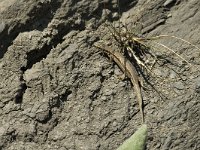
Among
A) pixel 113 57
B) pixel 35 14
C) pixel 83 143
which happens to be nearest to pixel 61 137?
pixel 83 143

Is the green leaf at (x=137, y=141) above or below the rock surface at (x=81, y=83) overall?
below

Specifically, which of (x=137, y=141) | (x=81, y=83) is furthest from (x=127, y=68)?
(x=137, y=141)

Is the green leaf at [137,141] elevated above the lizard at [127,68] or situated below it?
below

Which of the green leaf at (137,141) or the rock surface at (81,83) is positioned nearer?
the green leaf at (137,141)

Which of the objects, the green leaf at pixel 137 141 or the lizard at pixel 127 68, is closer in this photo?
the green leaf at pixel 137 141

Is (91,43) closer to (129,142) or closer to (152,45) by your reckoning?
(152,45)
